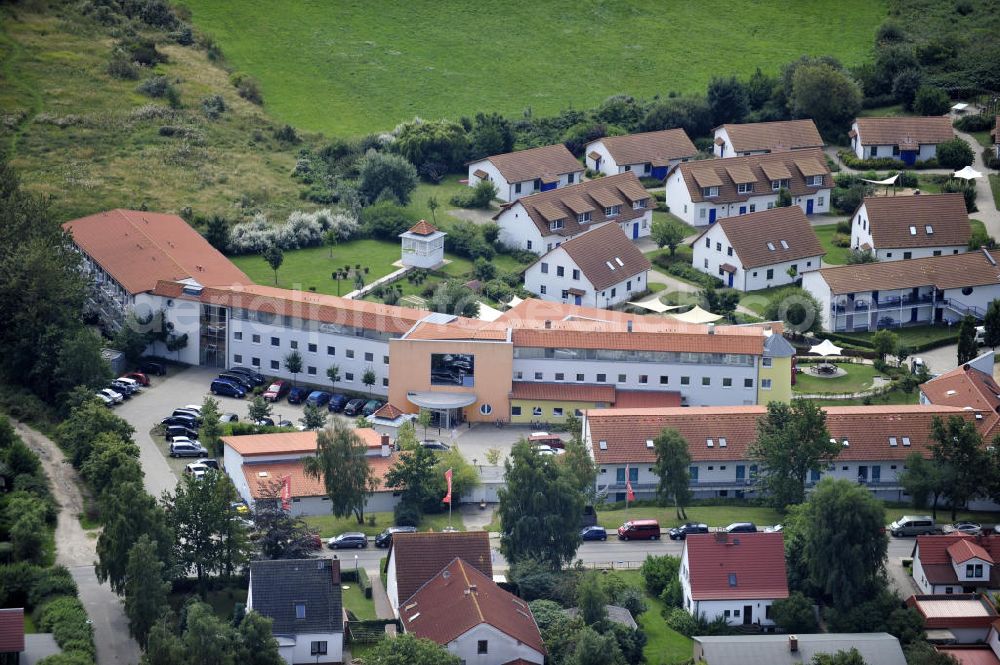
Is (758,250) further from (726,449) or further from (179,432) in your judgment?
(179,432)

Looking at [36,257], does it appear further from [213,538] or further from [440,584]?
[440,584]

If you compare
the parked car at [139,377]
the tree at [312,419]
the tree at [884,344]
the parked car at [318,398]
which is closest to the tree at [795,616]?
the tree at [312,419]

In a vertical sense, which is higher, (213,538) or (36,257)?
(36,257)

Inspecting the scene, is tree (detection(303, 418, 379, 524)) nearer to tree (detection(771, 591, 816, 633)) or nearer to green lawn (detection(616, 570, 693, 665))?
green lawn (detection(616, 570, 693, 665))

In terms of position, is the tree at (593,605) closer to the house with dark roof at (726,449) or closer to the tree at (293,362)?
the house with dark roof at (726,449)

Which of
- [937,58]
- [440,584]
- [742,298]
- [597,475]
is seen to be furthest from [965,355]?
[937,58]
